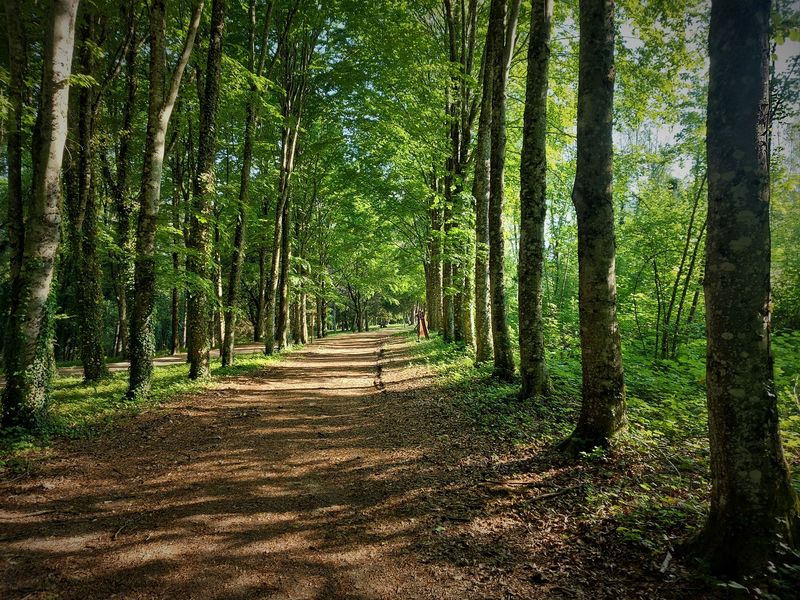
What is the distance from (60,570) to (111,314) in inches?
1561

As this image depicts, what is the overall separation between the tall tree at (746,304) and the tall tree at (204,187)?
10965mm

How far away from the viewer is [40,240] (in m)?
6.54

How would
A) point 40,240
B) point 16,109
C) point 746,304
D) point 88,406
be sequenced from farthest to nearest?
point 88,406 → point 16,109 → point 40,240 → point 746,304

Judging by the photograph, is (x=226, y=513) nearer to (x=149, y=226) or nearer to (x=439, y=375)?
(x=149, y=226)

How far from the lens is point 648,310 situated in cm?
1390

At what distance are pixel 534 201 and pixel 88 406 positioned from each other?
10.4 metres

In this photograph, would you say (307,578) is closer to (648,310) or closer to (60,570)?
(60,570)

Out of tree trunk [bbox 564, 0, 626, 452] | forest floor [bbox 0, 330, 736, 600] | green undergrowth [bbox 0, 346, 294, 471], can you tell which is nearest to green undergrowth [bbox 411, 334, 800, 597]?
forest floor [bbox 0, 330, 736, 600]

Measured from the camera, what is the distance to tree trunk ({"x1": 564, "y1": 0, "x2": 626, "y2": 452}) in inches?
202

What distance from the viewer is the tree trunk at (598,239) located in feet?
16.8

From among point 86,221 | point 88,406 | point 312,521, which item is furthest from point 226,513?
point 86,221

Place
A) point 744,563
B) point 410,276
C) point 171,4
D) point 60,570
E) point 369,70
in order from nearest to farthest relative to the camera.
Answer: point 744,563 → point 60,570 → point 171,4 → point 369,70 → point 410,276

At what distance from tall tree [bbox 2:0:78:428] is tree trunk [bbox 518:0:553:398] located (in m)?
7.89

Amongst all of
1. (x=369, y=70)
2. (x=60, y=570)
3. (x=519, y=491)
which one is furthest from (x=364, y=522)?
(x=369, y=70)
